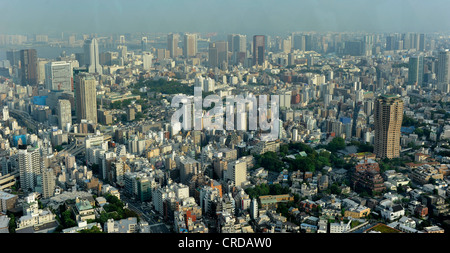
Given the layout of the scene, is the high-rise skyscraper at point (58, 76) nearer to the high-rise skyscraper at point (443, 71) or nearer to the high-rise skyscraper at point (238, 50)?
the high-rise skyscraper at point (238, 50)

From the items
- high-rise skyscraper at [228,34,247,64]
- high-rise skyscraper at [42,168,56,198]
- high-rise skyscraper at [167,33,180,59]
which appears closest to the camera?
high-rise skyscraper at [42,168,56,198]

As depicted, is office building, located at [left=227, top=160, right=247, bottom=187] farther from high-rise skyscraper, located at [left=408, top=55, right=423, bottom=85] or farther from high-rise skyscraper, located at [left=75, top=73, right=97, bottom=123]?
high-rise skyscraper, located at [left=408, top=55, right=423, bottom=85]

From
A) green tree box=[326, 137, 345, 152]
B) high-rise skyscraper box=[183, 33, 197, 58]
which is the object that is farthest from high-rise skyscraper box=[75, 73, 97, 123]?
green tree box=[326, 137, 345, 152]

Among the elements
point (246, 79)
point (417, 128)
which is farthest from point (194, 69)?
point (417, 128)

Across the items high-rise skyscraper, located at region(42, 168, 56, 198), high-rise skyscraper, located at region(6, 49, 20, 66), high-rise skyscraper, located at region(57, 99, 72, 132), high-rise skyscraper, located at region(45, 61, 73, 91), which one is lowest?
high-rise skyscraper, located at region(42, 168, 56, 198)

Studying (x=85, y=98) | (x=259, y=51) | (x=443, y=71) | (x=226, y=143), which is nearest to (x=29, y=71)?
(x=85, y=98)

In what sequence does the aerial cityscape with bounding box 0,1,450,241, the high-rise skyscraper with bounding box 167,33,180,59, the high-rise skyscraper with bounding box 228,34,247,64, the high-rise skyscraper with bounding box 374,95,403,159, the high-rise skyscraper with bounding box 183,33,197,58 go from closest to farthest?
the aerial cityscape with bounding box 0,1,450,241
the high-rise skyscraper with bounding box 374,95,403,159
the high-rise skyscraper with bounding box 167,33,180,59
the high-rise skyscraper with bounding box 183,33,197,58
the high-rise skyscraper with bounding box 228,34,247,64

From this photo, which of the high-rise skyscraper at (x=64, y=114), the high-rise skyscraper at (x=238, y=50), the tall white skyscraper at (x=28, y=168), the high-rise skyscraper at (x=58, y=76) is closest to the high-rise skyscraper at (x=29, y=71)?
the high-rise skyscraper at (x=58, y=76)

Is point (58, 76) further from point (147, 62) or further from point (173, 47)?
point (147, 62)
